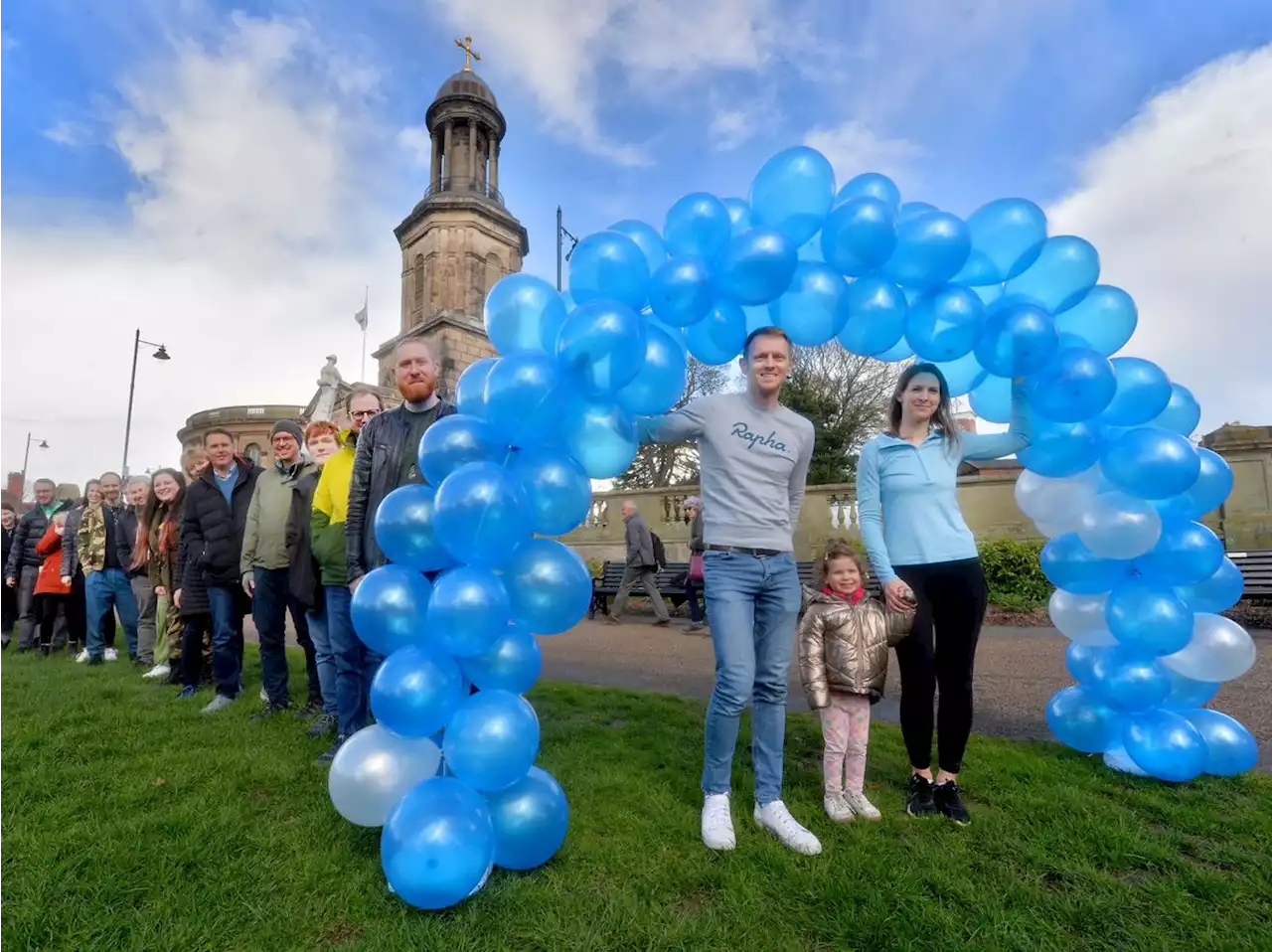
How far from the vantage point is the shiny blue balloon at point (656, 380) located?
289 cm

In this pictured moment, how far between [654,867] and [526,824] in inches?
19.3

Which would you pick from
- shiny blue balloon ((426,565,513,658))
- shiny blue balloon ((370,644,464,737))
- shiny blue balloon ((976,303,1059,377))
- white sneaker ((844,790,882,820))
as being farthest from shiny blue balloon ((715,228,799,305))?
white sneaker ((844,790,882,820))

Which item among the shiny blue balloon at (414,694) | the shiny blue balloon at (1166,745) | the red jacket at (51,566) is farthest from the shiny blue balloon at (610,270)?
the red jacket at (51,566)

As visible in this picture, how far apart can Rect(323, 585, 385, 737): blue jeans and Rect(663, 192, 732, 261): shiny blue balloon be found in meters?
2.58

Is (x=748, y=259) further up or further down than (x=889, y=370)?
further down

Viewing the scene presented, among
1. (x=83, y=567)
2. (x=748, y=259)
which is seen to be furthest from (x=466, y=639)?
(x=83, y=567)

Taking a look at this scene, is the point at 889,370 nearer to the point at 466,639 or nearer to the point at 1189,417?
the point at 1189,417

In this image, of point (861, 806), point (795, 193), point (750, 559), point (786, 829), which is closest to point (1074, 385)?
point (795, 193)

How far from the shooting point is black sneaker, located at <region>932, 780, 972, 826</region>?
9.52ft

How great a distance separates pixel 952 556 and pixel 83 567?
856 cm

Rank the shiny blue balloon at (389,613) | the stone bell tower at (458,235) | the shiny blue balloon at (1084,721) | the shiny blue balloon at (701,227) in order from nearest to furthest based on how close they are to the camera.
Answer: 1. the shiny blue balloon at (389,613)
2. the shiny blue balloon at (701,227)
3. the shiny blue balloon at (1084,721)
4. the stone bell tower at (458,235)

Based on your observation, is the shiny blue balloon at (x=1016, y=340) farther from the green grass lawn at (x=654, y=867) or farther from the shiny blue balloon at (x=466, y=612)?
the shiny blue balloon at (x=466, y=612)

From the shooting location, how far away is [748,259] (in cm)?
292

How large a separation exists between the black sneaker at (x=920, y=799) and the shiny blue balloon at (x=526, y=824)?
1.52m
